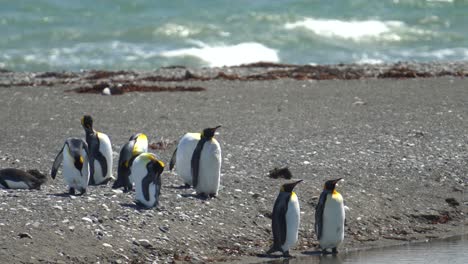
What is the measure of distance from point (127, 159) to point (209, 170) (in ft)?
3.14

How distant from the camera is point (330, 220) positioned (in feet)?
31.8

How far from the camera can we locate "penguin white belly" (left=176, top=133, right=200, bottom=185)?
36.2 feet

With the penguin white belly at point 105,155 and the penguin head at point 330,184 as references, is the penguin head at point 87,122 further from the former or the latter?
the penguin head at point 330,184

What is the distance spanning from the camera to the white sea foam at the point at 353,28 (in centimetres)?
3497

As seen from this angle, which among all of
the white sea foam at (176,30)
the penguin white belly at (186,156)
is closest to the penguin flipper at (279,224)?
the penguin white belly at (186,156)

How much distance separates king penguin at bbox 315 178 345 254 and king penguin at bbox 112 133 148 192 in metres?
1.87

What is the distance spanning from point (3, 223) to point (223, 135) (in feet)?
19.5

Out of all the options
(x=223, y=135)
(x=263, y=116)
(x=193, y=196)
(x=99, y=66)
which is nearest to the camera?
(x=193, y=196)

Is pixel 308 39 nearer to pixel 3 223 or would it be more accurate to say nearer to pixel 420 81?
pixel 420 81

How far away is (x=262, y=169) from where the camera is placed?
474 inches

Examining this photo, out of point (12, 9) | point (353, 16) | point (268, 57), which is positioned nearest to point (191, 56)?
point (268, 57)

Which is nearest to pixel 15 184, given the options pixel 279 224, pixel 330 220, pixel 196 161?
pixel 196 161

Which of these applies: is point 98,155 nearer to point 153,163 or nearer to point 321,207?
point 153,163

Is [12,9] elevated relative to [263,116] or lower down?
elevated
